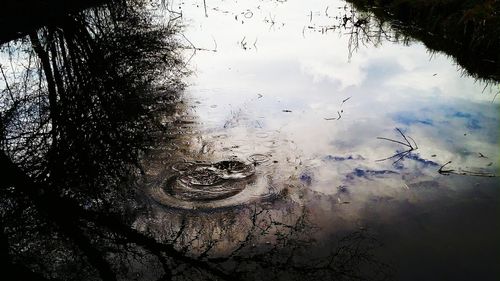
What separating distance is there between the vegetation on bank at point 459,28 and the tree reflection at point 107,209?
597cm

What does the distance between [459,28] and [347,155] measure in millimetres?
6049

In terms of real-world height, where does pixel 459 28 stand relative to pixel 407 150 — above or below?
above

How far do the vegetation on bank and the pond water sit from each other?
50 cm

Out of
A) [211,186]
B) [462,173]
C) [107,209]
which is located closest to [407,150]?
[462,173]

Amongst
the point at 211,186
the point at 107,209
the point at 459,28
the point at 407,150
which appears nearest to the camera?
the point at 107,209

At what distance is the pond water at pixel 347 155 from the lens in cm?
436

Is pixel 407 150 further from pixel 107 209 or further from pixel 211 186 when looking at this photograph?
pixel 107 209

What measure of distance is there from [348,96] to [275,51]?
3430 millimetres

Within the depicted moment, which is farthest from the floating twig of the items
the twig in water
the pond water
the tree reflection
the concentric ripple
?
the concentric ripple

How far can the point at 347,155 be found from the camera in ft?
18.9

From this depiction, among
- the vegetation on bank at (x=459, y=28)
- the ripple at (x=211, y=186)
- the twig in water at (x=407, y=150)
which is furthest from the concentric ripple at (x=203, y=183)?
the vegetation on bank at (x=459, y=28)

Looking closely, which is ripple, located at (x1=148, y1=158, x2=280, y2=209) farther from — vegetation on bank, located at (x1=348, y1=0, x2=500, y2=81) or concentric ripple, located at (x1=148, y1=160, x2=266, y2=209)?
vegetation on bank, located at (x1=348, y1=0, x2=500, y2=81)

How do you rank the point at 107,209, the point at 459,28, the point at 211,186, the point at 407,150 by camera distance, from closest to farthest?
the point at 107,209 < the point at 211,186 < the point at 407,150 < the point at 459,28

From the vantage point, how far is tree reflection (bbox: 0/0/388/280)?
4.07 metres
